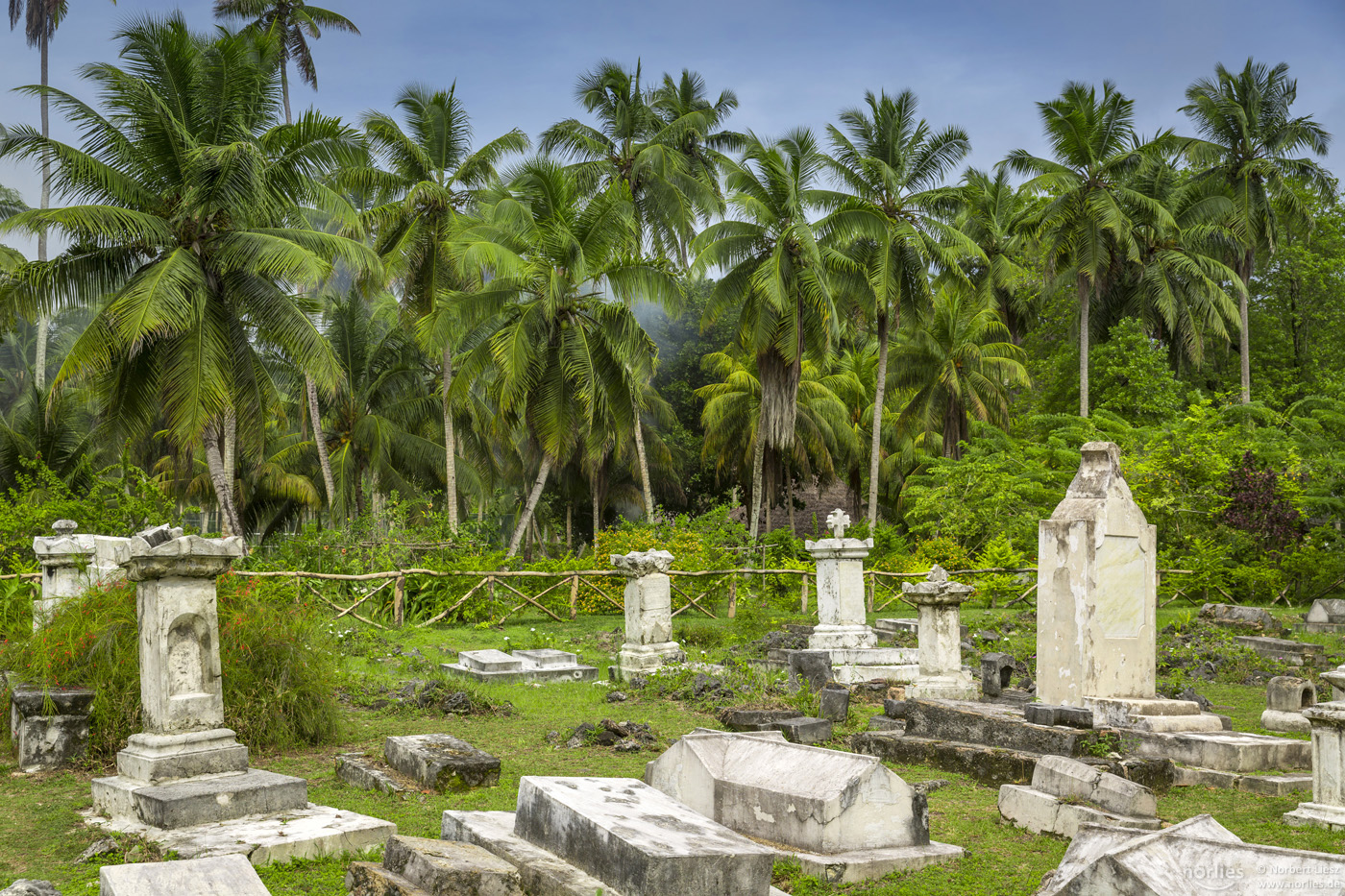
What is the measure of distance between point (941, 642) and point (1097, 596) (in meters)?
2.28

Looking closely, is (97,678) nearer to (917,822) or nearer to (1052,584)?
(917,822)

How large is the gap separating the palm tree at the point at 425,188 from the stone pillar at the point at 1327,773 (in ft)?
66.4

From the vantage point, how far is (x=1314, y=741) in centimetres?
596

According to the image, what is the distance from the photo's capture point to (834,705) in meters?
9.23

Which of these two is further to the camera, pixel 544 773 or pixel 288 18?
pixel 288 18

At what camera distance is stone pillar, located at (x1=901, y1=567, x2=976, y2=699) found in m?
10.0

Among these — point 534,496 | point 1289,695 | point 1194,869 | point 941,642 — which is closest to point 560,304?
point 534,496

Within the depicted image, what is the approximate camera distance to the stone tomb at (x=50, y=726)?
7.43 meters

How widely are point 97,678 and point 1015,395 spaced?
34.3 metres

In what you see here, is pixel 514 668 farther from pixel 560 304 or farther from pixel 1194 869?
pixel 560 304

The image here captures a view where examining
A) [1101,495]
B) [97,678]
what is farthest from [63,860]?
[1101,495]

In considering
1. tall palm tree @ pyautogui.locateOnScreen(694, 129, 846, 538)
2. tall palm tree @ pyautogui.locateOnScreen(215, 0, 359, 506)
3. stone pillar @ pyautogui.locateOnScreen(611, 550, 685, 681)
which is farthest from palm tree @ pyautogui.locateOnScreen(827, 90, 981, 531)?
tall palm tree @ pyautogui.locateOnScreen(215, 0, 359, 506)

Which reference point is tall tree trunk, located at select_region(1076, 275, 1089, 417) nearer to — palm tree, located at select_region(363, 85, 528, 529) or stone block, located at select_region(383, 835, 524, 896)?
palm tree, located at select_region(363, 85, 528, 529)

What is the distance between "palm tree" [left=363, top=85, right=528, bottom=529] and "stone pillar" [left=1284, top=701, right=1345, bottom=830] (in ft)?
66.4
